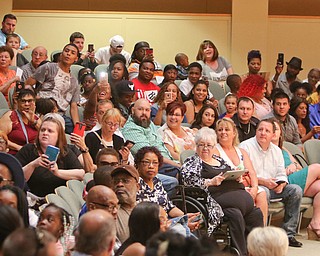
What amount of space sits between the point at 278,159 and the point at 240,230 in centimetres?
112

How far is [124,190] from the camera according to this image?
5508 millimetres

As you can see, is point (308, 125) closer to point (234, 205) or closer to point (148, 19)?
point (234, 205)

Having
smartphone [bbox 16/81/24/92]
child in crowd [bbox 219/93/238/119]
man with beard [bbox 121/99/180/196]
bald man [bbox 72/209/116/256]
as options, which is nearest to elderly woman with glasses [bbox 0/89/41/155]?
smartphone [bbox 16/81/24/92]

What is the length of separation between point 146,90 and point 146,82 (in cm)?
10

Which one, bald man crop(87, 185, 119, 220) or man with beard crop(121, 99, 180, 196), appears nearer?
bald man crop(87, 185, 119, 220)

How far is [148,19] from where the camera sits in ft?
40.7

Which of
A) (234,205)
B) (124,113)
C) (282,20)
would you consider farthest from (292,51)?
(234,205)

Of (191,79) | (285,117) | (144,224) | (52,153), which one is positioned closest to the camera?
(144,224)

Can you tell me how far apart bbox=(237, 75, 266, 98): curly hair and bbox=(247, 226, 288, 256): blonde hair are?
520cm

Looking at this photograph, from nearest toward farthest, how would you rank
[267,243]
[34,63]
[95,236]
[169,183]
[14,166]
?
[95,236] → [267,243] → [14,166] → [169,183] → [34,63]

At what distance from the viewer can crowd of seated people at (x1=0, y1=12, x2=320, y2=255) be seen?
5.55 meters

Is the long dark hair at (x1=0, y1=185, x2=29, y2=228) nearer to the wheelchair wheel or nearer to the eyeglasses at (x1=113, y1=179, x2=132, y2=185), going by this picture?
the eyeglasses at (x1=113, y1=179, x2=132, y2=185)

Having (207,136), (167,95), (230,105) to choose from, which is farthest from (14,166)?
(230,105)

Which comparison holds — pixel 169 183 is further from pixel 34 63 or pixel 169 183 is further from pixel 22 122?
pixel 34 63
